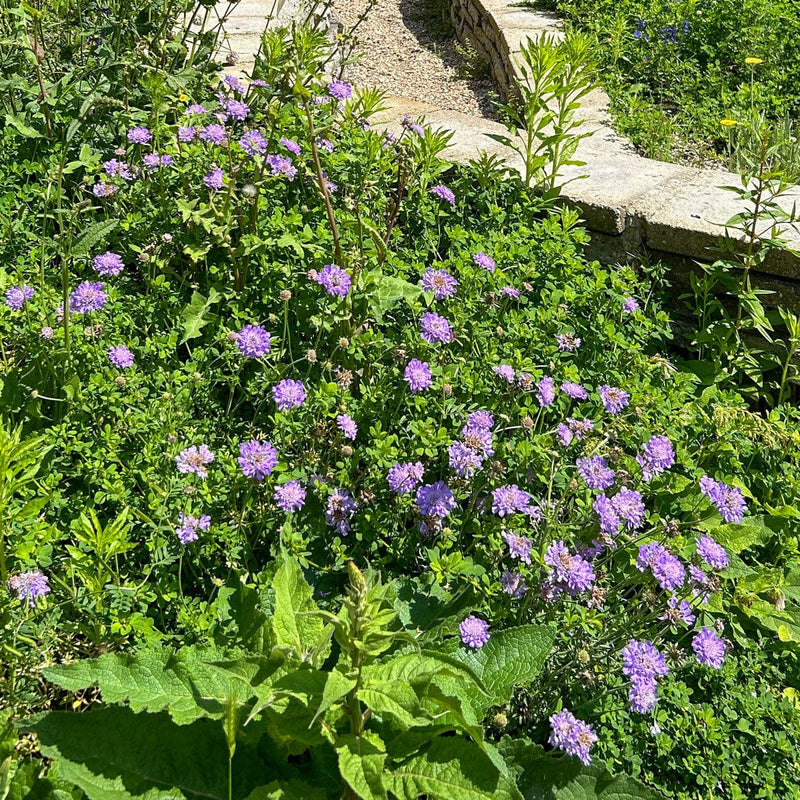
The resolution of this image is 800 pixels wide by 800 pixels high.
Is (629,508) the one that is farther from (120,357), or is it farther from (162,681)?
(120,357)

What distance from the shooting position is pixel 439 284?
2.72 meters

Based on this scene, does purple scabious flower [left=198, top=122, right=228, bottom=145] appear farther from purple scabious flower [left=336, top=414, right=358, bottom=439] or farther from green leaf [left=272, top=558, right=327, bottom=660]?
green leaf [left=272, top=558, right=327, bottom=660]

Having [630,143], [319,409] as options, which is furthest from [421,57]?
[319,409]

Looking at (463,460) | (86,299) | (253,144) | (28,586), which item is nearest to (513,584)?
(463,460)

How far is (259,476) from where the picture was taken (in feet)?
7.22

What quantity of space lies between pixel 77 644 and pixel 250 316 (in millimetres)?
1135

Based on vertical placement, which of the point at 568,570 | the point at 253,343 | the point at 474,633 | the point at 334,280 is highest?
the point at 334,280

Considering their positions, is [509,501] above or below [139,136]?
below

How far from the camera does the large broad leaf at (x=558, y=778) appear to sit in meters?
1.95

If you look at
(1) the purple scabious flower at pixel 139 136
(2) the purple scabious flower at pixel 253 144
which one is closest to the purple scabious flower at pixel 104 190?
(1) the purple scabious flower at pixel 139 136

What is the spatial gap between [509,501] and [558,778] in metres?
0.67

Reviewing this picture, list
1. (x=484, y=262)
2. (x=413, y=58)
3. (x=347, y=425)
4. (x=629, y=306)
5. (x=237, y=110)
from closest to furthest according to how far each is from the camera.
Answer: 1. (x=347, y=425)
2. (x=484, y=262)
3. (x=629, y=306)
4. (x=237, y=110)
5. (x=413, y=58)

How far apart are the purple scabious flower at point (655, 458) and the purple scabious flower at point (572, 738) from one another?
2.45 feet

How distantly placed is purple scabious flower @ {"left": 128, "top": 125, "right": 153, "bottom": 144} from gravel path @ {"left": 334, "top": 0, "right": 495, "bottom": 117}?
3116mm
